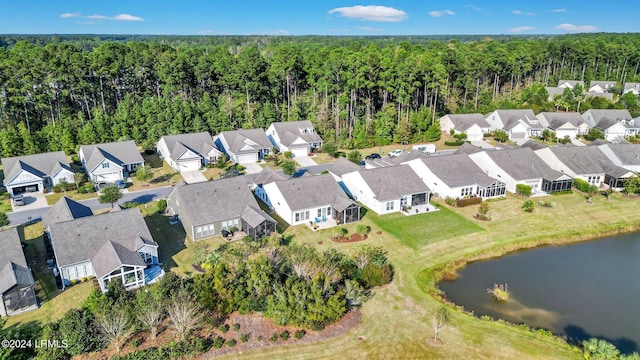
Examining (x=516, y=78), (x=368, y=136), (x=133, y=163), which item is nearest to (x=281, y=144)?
(x=368, y=136)

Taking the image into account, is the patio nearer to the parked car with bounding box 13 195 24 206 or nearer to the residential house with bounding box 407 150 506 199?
the residential house with bounding box 407 150 506 199

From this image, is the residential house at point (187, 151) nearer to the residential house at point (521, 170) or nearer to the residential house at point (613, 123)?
the residential house at point (521, 170)

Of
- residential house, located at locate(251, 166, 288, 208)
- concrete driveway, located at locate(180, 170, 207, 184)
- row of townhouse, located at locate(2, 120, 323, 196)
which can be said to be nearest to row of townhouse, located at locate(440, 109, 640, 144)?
row of townhouse, located at locate(2, 120, 323, 196)

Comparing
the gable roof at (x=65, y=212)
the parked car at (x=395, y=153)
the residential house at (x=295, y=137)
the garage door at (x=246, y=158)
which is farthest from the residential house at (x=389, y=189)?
the gable roof at (x=65, y=212)

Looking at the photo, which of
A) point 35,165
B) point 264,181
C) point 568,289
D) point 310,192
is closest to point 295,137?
point 264,181

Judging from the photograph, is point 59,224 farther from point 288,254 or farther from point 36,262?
point 288,254

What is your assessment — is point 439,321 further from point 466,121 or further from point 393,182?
point 466,121
